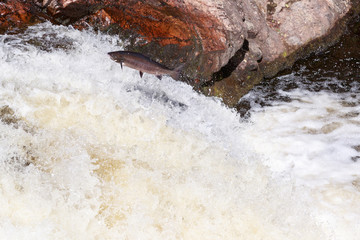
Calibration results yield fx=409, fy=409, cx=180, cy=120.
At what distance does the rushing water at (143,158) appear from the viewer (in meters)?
2.76

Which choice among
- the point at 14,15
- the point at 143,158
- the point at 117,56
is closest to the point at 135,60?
the point at 117,56

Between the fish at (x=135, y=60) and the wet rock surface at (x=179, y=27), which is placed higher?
the fish at (x=135, y=60)

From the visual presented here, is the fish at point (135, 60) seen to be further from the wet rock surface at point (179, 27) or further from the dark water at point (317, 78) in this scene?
the dark water at point (317, 78)

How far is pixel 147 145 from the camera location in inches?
136

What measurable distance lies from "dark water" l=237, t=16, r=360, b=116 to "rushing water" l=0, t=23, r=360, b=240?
1.92 ft

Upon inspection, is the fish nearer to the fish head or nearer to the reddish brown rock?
the fish head

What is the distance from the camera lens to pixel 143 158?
3279mm

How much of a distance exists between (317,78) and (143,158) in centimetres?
362

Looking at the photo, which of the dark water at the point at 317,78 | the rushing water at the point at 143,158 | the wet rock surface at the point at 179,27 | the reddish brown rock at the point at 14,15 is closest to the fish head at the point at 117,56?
the rushing water at the point at 143,158

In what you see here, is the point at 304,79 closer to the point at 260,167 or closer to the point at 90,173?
the point at 260,167

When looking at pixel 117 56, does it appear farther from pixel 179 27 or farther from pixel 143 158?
pixel 179 27

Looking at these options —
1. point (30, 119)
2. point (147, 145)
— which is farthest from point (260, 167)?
point (30, 119)

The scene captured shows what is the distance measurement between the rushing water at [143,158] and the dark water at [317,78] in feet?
1.92

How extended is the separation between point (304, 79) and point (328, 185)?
2.47 meters
